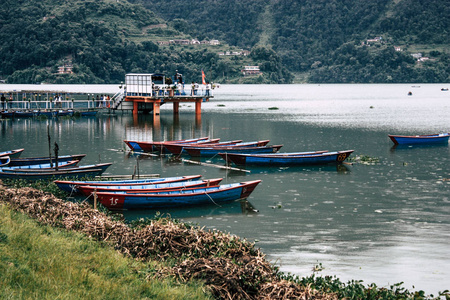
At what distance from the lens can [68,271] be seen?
13273 mm

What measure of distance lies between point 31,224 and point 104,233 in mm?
2240

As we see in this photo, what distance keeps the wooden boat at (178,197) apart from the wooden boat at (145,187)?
541 millimetres

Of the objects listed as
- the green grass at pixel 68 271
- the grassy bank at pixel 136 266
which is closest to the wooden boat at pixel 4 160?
the grassy bank at pixel 136 266

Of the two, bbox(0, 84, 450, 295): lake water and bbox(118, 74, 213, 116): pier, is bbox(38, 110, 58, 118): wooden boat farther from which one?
bbox(0, 84, 450, 295): lake water

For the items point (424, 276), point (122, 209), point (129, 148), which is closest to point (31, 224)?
point (122, 209)

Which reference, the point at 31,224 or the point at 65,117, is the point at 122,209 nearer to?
the point at 31,224

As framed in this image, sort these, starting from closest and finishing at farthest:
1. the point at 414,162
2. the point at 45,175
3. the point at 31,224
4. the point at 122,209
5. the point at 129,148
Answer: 1. the point at 31,224
2. the point at 122,209
3. the point at 45,175
4. the point at 414,162
5. the point at 129,148

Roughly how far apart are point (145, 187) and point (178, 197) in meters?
2.08

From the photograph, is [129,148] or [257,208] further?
[129,148]

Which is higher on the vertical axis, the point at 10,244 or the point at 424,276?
the point at 10,244

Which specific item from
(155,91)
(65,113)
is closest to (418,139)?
(155,91)

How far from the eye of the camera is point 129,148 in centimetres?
4856

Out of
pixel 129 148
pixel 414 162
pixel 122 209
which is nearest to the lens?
pixel 122 209

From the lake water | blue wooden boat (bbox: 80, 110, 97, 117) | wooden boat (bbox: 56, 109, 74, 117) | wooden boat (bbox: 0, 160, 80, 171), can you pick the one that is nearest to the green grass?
the lake water
